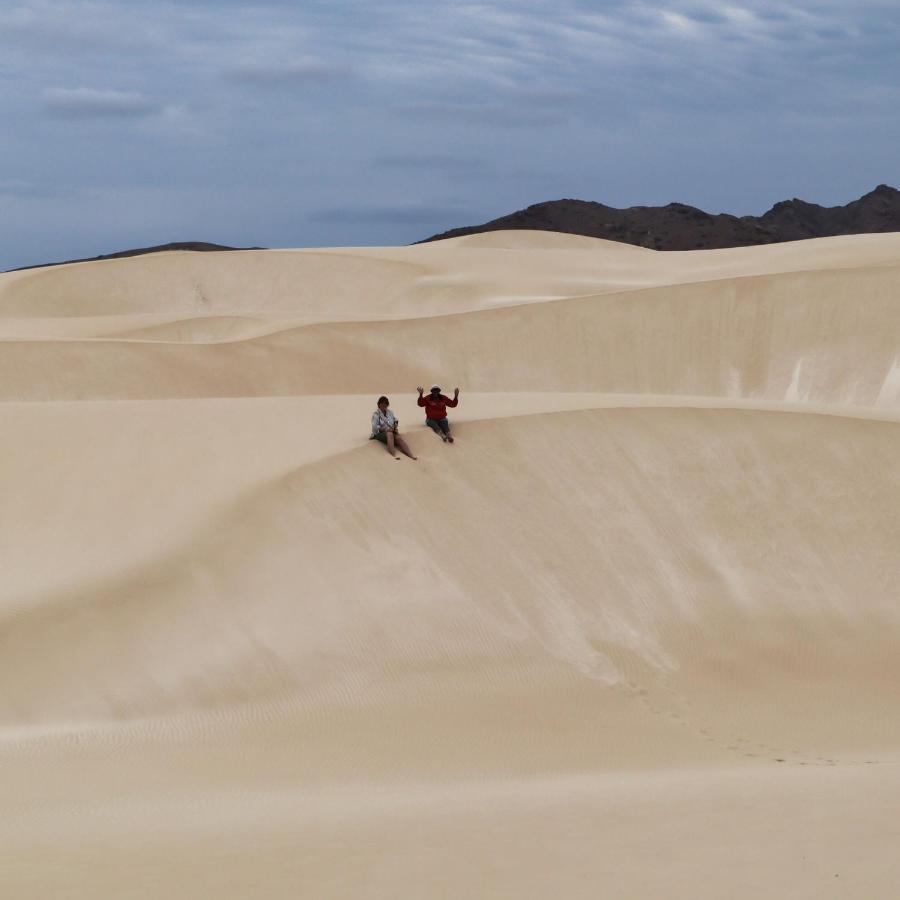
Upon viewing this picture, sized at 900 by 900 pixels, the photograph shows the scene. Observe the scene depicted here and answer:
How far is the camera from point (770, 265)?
145 ft

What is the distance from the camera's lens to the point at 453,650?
47.6 feet

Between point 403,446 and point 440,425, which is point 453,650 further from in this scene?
point 440,425

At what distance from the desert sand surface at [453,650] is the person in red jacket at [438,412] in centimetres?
22

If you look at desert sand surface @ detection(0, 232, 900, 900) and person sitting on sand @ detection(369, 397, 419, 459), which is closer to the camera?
desert sand surface @ detection(0, 232, 900, 900)

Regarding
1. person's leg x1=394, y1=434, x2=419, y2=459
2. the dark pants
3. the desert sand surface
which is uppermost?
the dark pants

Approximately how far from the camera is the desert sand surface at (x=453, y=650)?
838 centimetres

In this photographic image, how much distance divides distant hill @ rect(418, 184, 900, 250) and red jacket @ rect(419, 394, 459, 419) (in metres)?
93.3

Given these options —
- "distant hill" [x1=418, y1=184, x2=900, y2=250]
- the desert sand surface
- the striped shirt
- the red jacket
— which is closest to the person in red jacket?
the red jacket

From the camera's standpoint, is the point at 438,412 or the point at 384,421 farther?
the point at 438,412

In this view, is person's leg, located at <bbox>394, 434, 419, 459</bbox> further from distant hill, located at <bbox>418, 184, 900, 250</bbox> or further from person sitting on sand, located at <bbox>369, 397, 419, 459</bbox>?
distant hill, located at <bbox>418, 184, 900, 250</bbox>

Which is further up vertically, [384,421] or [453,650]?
[384,421]

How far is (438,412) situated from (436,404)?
0.12m

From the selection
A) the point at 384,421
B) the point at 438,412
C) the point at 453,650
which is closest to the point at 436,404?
the point at 438,412

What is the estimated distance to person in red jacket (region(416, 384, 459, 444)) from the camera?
17.0 meters
